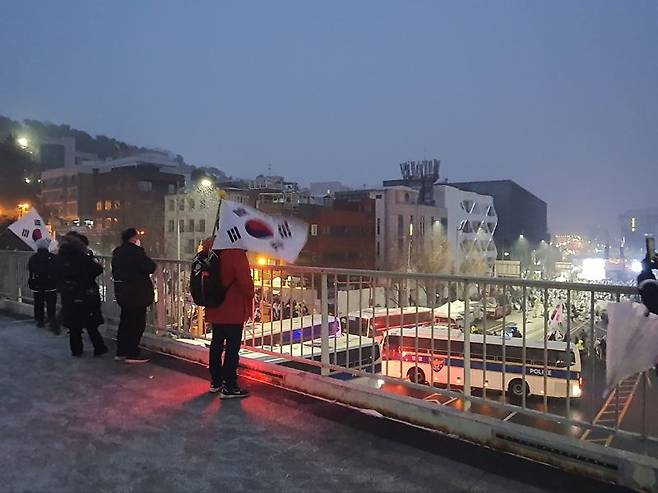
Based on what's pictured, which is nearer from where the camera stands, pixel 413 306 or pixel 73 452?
pixel 73 452

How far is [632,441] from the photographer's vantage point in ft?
10.9

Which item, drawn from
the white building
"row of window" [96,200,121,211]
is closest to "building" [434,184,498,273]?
the white building

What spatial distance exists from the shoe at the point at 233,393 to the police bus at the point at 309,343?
68 centimetres

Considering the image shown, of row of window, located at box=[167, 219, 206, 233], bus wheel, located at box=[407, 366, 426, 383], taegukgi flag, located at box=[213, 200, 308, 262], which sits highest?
row of window, located at box=[167, 219, 206, 233]

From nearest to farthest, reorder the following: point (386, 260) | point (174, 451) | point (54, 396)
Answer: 1. point (174, 451)
2. point (54, 396)
3. point (386, 260)

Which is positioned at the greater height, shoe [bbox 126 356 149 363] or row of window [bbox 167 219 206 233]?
row of window [bbox 167 219 206 233]

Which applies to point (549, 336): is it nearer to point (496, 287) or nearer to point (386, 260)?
point (496, 287)

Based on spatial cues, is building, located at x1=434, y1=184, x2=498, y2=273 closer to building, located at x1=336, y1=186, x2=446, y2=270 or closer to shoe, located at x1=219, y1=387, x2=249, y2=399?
building, located at x1=336, y1=186, x2=446, y2=270

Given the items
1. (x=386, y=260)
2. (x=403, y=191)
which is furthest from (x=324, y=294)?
(x=403, y=191)

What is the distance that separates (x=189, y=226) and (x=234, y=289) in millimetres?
50291

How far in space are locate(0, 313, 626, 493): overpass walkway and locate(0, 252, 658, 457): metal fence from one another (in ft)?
1.52

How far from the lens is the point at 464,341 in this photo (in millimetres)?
3957

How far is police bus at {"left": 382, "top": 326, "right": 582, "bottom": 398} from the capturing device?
149 inches

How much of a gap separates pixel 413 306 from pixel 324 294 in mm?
867
